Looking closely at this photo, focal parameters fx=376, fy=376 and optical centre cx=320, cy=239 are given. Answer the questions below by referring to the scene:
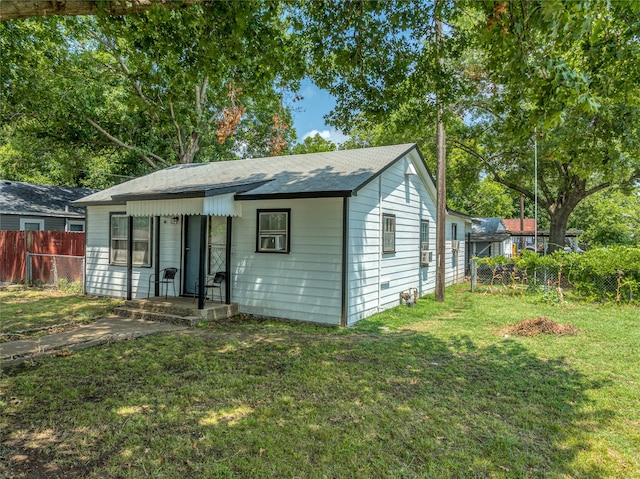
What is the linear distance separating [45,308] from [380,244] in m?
8.20

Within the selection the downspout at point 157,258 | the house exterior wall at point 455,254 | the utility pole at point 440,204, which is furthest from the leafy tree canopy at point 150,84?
the house exterior wall at point 455,254

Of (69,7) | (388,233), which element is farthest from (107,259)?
(69,7)

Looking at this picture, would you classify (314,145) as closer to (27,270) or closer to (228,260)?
(27,270)

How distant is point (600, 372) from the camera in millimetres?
5141

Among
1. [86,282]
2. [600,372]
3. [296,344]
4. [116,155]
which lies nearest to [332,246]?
[296,344]

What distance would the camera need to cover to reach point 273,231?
8391 millimetres

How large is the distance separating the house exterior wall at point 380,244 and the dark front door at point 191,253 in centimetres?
406

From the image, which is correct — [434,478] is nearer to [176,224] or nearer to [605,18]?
[605,18]

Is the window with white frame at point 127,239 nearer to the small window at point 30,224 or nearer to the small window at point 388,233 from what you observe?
the small window at point 388,233

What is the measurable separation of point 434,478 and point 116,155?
24.9m

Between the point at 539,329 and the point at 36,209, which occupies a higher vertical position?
the point at 36,209

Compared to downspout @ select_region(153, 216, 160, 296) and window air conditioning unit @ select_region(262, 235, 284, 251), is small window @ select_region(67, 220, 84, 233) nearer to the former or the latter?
downspout @ select_region(153, 216, 160, 296)

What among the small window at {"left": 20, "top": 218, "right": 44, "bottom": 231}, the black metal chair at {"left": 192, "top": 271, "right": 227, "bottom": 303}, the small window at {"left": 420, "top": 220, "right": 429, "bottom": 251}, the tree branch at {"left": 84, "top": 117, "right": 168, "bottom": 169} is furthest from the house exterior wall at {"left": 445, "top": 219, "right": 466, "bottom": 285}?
the small window at {"left": 20, "top": 218, "right": 44, "bottom": 231}

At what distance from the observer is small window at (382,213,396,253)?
9.36 m
